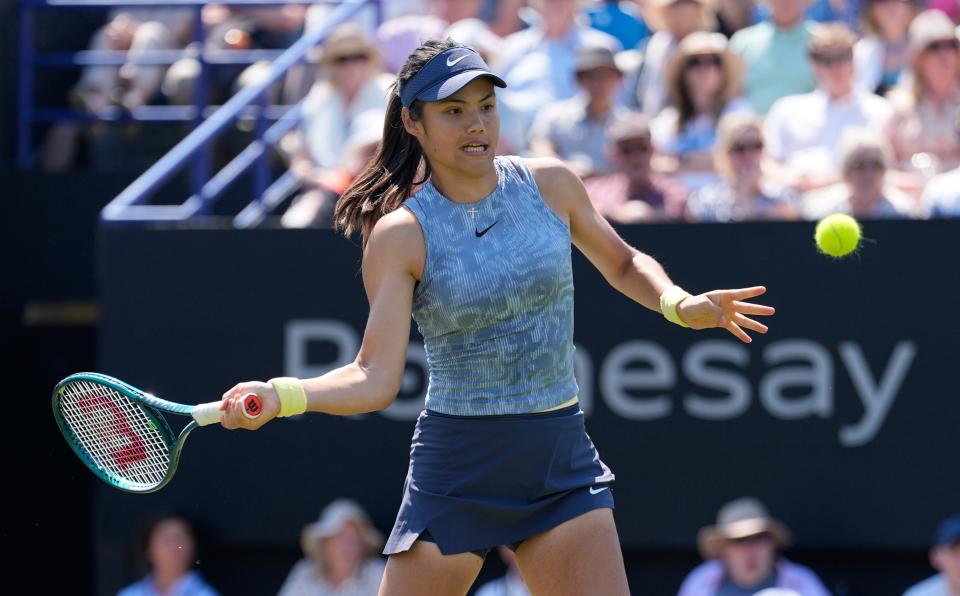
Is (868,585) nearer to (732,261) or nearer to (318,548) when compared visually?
(732,261)

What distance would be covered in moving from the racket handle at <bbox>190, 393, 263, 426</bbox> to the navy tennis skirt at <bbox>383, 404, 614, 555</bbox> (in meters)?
0.57

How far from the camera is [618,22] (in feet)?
28.0

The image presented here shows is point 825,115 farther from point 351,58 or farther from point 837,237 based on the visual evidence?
point 837,237

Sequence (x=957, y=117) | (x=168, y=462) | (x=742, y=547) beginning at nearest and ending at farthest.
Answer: (x=168, y=462)
(x=742, y=547)
(x=957, y=117)

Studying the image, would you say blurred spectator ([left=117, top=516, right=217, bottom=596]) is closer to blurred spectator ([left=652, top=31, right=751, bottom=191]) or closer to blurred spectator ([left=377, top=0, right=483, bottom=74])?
blurred spectator ([left=377, top=0, right=483, bottom=74])

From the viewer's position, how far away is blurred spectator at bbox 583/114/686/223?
22.9 feet

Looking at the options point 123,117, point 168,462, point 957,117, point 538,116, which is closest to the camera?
point 168,462

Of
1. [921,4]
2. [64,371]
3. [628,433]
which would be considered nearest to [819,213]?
[628,433]

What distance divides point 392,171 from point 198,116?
485cm

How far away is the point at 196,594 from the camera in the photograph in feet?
22.7

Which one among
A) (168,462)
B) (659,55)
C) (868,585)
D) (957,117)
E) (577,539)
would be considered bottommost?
(868,585)

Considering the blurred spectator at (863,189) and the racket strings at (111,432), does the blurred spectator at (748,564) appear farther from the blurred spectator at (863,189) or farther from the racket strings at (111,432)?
the racket strings at (111,432)

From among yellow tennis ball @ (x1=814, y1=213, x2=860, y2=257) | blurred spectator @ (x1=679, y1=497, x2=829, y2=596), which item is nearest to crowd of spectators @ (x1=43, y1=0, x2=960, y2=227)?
blurred spectator @ (x1=679, y1=497, x2=829, y2=596)

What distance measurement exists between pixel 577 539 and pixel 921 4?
514 centimetres
